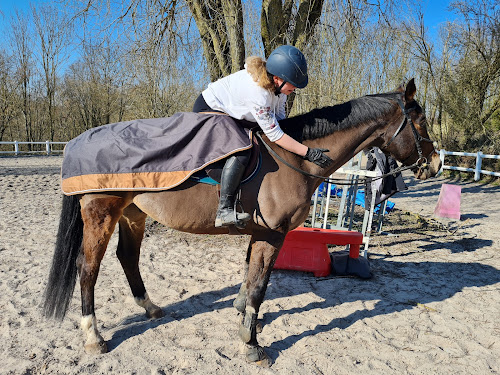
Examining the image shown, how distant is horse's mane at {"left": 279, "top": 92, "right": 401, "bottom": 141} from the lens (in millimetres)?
2951

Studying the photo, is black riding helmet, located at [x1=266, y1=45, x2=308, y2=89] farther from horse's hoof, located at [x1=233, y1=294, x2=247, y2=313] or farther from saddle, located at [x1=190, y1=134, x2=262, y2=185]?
horse's hoof, located at [x1=233, y1=294, x2=247, y2=313]

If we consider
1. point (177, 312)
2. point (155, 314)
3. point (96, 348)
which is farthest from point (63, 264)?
point (177, 312)

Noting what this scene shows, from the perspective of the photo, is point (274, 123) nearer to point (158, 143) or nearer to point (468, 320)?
point (158, 143)

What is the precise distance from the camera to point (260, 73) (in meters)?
2.62

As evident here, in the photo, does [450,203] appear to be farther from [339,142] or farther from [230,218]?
[230,218]

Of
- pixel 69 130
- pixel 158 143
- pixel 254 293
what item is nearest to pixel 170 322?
pixel 254 293

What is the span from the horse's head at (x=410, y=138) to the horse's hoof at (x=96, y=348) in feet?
9.69

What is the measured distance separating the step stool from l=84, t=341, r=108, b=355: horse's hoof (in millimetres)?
2389

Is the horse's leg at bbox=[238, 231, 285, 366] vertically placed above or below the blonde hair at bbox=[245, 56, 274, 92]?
below

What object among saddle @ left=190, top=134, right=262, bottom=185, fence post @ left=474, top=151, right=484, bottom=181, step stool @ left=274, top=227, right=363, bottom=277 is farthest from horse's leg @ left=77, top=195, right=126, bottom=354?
fence post @ left=474, top=151, right=484, bottom=181

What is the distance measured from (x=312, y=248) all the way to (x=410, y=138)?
2.11 metres

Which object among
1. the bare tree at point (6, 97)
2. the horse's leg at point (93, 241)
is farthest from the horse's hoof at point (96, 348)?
the bare tree at point (6, 97)

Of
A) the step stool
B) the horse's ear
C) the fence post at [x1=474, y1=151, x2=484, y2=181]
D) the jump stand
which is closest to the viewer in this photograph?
the horse's ear

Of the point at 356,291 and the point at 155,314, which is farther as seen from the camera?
the point at 356,291
